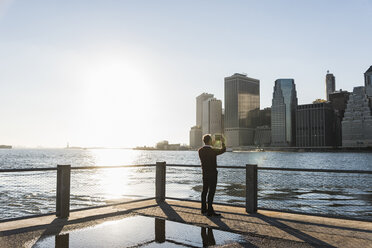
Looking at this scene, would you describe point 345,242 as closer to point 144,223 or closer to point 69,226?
point 144,223

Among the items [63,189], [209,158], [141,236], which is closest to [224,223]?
[209,158]

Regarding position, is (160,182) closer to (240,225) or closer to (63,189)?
(63,189)

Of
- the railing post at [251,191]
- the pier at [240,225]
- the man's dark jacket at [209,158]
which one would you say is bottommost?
the pier at [240,225]

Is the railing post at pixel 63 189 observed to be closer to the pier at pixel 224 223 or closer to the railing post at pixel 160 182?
the pier at pixel 224 223

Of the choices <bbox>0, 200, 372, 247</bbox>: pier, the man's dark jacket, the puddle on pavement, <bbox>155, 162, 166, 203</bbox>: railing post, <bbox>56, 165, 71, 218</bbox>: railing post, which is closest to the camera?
the puddle on pavement

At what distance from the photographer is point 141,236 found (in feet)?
19.1

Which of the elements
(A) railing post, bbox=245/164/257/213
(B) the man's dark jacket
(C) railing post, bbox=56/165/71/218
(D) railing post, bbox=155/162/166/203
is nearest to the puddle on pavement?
(C) railing post, bbox=56/165/71/218

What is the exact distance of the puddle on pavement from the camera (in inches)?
211

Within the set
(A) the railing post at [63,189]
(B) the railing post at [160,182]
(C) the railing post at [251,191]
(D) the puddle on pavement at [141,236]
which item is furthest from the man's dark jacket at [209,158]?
(A) the railing post at [63,189]

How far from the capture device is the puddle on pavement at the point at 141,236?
537 centimetres

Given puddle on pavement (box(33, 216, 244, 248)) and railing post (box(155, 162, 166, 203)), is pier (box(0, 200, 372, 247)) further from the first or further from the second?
railing post (box(155, 162, 166, 203))

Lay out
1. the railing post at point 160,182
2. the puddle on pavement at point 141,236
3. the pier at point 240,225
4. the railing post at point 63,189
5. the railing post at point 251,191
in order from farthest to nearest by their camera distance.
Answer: the railing post at point 160,182 < the railing post at point 251,191 < the railing post at point 63,189 < the pier at point 240,225 < the puddle on pavement at point 141,236

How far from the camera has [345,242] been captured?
5586 mm

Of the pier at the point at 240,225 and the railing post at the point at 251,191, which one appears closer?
the pier at the point at 240,225
